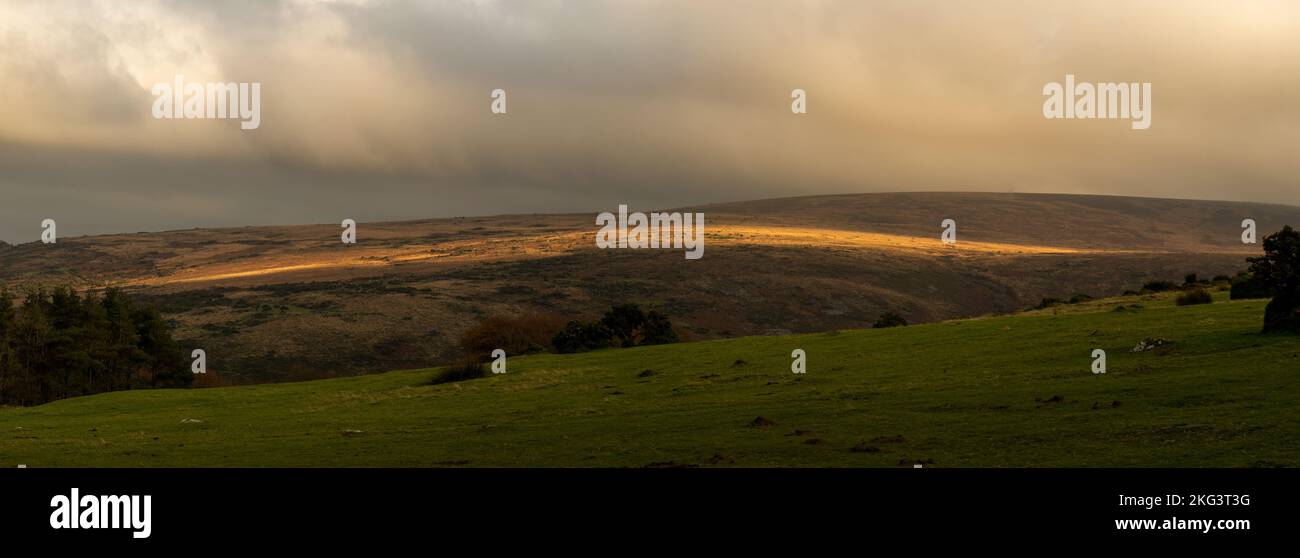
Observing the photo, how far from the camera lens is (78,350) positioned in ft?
265

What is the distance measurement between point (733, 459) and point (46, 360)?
72.8 m

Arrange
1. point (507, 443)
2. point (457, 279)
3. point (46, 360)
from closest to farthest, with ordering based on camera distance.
→ point (507, 443), point (46, 360), point (457, 279)

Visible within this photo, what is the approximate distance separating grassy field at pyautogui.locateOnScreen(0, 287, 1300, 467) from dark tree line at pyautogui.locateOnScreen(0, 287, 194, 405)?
3168 centimetres

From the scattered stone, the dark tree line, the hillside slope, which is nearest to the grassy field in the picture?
the scattered stone

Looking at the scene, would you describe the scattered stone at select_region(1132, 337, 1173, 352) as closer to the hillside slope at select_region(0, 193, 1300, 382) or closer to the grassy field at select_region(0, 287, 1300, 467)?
the grassy field at select_region(0, 287, 1300, 467)

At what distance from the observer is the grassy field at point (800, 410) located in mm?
24141

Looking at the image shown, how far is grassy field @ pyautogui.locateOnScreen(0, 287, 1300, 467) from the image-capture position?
24141mm

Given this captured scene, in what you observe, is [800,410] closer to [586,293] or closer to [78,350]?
[78,350]

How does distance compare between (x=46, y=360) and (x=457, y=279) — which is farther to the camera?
(x=457, y=279)

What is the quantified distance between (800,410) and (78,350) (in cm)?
6741

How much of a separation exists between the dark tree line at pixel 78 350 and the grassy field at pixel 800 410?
104 feet
